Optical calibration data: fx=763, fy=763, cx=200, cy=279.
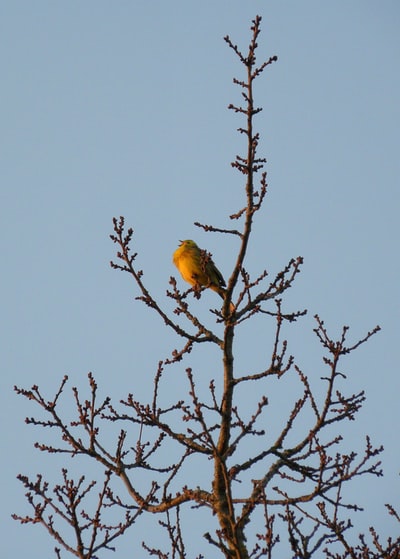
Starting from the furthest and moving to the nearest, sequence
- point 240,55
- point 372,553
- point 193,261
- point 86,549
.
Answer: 1. point 193,261
2. point 372,553
3. point 240,55
4. point 86,549

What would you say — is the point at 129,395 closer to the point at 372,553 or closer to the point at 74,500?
the point at 74,500

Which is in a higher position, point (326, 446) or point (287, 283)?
point (287, 283)

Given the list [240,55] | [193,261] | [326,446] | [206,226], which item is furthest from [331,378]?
[193,261]

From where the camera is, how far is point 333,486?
5.58 m

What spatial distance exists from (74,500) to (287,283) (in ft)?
7.70

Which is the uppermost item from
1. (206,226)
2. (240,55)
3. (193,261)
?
(193,261)

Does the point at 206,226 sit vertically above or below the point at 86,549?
above

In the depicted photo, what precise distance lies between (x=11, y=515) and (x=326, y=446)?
259 cm

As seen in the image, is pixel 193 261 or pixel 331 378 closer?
pixel 331 378

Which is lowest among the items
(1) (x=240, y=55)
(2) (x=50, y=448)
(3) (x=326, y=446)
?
(3) (x=326, y=446)

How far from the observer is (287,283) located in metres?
6.16

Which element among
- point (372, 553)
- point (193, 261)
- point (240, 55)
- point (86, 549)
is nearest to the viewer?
point (86, 549)

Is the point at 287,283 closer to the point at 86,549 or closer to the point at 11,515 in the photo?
the point at 86,549

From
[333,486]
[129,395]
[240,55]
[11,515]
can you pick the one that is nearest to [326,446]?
[333,486]
